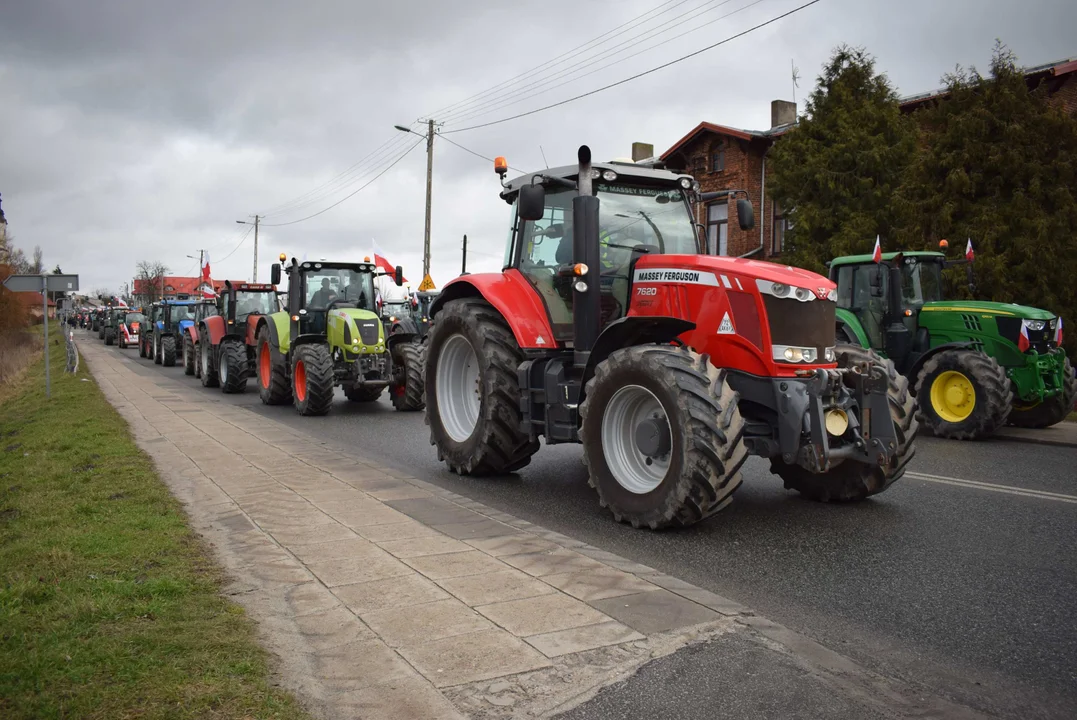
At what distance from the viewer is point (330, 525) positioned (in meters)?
6.31

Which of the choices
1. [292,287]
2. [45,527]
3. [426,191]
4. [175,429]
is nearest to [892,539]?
[45,527]

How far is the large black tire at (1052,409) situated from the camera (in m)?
12.5

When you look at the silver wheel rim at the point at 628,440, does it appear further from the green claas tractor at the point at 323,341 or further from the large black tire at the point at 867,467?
the green claas tractor at the point at 323,341

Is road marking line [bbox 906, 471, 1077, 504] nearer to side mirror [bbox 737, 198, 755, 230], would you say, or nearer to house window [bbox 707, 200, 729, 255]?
side mirror [bbox 737, 198, 755, 230]

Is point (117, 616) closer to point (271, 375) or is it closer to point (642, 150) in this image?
point (271, 375)

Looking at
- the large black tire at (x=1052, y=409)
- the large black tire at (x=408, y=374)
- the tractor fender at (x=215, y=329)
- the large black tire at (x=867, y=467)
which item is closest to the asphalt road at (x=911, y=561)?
the large black tire at (x=867, y=467)

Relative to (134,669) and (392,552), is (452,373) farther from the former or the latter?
(134,669)

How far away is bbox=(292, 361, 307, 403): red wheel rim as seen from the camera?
15016 mm

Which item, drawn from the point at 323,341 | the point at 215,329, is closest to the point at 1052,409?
the point at 323,341

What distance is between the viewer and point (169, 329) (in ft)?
104

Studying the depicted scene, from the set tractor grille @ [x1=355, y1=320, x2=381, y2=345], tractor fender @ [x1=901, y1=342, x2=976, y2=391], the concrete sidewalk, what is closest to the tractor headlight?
the concrete sidewalk

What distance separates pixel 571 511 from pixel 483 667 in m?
3.52

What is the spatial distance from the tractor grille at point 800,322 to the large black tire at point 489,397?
261cm

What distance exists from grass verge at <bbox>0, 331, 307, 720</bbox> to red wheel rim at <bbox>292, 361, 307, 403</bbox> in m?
6.90
